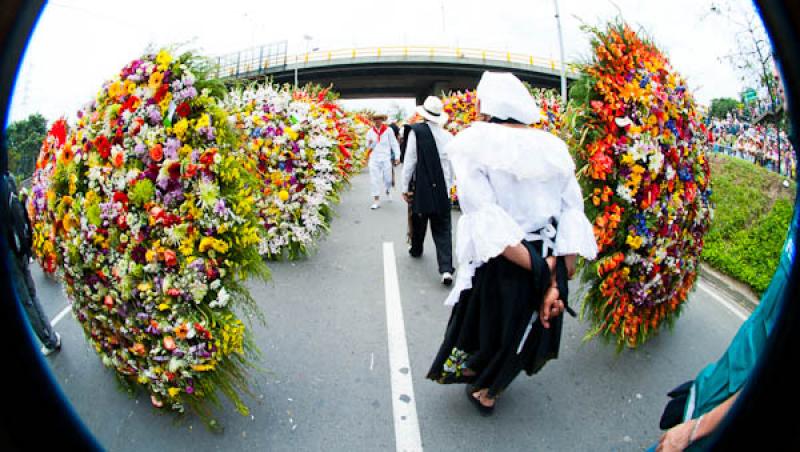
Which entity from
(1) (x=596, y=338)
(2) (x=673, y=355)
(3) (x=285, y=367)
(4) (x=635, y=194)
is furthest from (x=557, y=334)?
(3) (x=285, y=367)

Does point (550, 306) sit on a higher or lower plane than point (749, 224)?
higher

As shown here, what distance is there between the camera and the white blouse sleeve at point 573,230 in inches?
95.7

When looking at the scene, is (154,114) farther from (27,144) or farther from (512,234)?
(512,234)

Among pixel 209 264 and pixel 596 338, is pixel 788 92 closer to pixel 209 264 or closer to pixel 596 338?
pixel 209 264

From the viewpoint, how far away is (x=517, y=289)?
2504 mm

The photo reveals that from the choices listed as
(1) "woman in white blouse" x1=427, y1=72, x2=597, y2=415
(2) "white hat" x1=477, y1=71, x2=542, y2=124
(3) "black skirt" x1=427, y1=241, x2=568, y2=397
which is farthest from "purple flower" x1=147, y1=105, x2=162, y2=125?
(3) "black skirt" x1=427, y1=241, x2=568, y2=397

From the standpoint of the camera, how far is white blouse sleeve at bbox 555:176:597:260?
2.43 meters

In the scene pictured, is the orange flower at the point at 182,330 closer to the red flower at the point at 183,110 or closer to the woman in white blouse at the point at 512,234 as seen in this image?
the red flower at the point at 183,110

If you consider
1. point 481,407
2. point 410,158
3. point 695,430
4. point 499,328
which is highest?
Answer: point 410,158

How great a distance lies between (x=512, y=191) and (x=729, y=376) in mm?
1282

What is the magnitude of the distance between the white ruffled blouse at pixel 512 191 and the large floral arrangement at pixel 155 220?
1.31m

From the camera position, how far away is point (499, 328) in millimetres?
2627

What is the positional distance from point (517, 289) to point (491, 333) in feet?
1.08

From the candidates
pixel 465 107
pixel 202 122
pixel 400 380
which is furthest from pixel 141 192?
pixel 465 107
